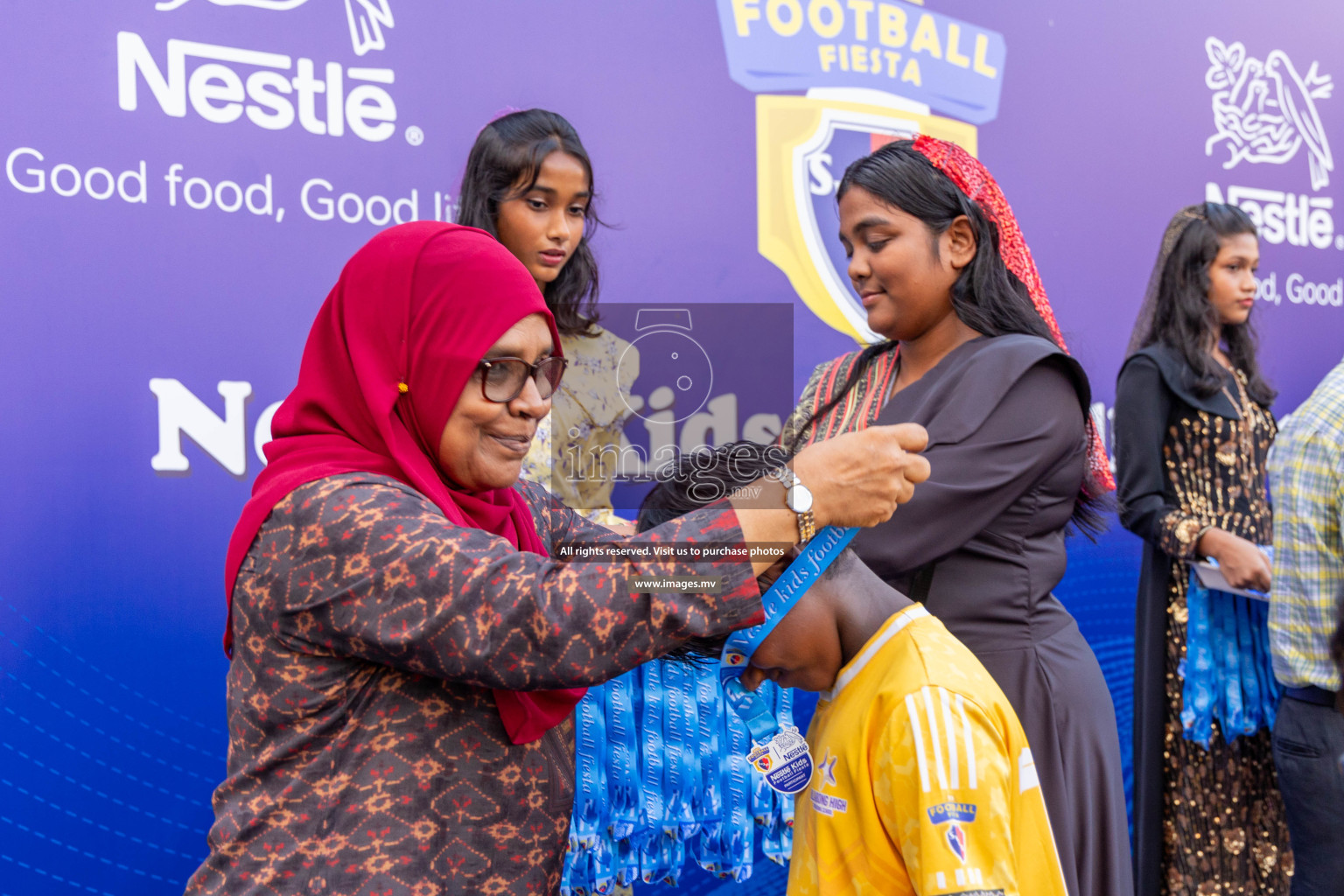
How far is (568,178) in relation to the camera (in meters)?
2.57

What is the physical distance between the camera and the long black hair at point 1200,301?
3363mm

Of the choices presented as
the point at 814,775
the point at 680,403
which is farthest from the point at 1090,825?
the point at 680,403

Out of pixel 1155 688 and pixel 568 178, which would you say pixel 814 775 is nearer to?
pixel 568 178

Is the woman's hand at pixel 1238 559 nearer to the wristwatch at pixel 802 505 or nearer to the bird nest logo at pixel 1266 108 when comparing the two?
the bird nest logo at pixel 1266 108

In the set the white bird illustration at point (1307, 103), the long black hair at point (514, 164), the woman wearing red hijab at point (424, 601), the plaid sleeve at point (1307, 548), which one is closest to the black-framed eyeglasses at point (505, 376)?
the woman wearing red hijab at point (424, 601)

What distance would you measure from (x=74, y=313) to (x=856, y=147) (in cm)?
228

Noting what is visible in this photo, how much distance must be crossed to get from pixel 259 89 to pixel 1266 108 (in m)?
3.77

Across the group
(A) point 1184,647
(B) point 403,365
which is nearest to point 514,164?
(B) point 403,365

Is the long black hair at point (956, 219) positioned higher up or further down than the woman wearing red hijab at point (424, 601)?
higher up

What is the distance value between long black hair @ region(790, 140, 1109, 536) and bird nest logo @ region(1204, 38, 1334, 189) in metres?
2.74

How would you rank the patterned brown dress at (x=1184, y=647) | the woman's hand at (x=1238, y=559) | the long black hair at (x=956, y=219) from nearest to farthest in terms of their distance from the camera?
the long black hair at (x=956, y=219), the woman's hand at (x=1238, y=559), the patterned brown dress at (x=1184, y=647)

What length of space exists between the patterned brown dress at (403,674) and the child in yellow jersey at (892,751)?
0.21m

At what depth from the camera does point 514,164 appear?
98.7 inches

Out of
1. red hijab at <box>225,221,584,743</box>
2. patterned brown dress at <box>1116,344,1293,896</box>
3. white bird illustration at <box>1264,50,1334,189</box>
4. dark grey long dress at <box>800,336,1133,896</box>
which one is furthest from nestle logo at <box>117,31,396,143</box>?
white bird illustration at <box>1264,50,1334,189</box>
